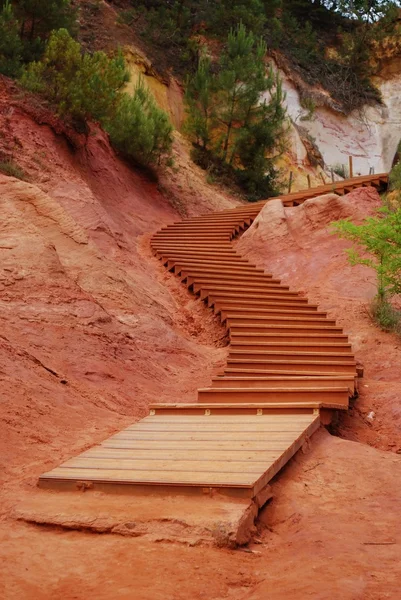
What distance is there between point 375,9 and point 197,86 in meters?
14.7

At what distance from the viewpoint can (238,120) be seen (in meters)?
22.8

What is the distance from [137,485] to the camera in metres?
4.00

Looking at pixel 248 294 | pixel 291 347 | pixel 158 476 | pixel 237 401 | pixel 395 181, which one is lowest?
pixel 248 294

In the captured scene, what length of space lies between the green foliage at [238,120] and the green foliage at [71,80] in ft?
25.0

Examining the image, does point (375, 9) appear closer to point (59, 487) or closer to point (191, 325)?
point (191, 325)

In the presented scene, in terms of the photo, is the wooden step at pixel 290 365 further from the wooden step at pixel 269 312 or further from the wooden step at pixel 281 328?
the wooden step at pixel 269 312

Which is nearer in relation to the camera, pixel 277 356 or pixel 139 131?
pixel 277 356

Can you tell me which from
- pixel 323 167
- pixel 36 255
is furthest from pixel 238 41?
pixel 36 255

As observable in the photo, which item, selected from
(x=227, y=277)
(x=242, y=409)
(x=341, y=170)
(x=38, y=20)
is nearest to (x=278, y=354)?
(x=242, y=409)

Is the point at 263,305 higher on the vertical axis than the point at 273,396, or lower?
lower

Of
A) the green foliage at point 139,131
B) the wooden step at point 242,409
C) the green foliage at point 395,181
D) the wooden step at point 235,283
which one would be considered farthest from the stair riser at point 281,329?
the green foliage at point 139,131

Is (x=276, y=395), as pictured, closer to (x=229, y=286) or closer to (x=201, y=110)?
(x=229, y=286)

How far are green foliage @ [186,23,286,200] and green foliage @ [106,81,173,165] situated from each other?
3.75 metres

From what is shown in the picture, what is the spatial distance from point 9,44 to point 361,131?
67.5 ft
